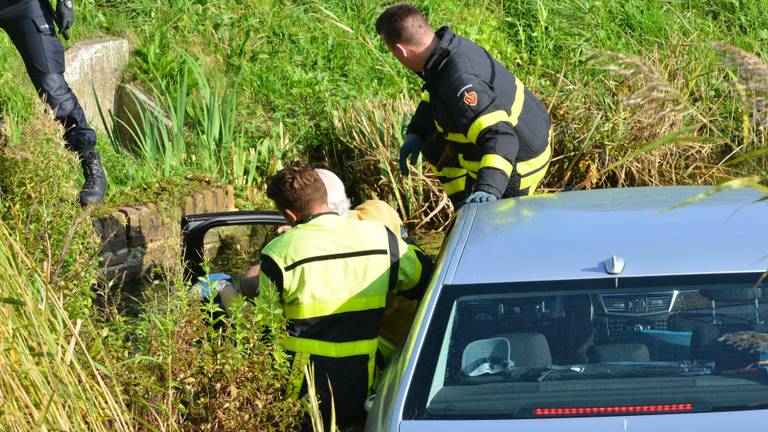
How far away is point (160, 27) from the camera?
855cm

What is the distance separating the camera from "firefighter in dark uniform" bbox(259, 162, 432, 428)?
10.9 feet

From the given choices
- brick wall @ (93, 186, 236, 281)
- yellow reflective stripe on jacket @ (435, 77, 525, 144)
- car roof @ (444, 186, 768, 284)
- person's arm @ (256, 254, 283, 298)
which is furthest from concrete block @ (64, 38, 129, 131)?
car roof @ (444, 186, 768, 284)

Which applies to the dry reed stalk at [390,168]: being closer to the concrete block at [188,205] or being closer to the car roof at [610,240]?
the concrete block at [188,205]

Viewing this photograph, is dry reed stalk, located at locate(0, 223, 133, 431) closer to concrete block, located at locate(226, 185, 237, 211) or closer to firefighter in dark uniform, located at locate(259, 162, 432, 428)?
firefighter in dark uniform, located at locate(259, 162, 432, 428)

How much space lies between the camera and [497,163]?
4.54 meters

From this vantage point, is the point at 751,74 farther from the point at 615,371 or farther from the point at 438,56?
the point at 438,56

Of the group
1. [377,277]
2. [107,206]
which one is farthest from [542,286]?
[107,206]

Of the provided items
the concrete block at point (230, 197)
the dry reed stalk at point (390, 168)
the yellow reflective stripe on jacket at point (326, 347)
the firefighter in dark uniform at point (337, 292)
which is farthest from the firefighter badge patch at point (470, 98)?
the concrete block at point (230, 197)

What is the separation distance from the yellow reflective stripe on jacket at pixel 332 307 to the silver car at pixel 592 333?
0.30 meters

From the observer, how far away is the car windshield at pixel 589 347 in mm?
2680

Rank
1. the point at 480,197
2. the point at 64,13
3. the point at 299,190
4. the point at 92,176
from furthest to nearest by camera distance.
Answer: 1. the point at 92,176
2. the point at 64,13
3. the point at 480,197
4. the point at 299,190

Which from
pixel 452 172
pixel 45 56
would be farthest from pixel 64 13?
pixel 452 172

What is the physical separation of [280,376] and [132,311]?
9.25 ft

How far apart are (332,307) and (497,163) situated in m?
1.46
